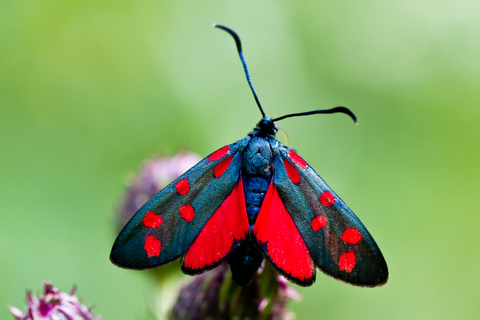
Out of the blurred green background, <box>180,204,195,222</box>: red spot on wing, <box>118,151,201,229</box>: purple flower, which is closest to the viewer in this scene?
<box>180,204,195,222</box>: red spot on wing

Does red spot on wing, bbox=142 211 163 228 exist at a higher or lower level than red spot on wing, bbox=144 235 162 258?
higher

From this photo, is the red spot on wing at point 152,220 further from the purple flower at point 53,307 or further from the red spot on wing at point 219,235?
the purple flower at point 53,307

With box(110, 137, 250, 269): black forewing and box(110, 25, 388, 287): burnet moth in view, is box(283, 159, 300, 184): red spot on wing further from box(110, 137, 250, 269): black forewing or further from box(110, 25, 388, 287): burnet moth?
box(110, 137, 250, 269): black forewing

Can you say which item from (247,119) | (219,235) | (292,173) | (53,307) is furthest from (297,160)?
(247,119)

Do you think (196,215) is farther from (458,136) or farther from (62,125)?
(458,136)

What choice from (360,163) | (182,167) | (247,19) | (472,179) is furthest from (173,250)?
(247,19)

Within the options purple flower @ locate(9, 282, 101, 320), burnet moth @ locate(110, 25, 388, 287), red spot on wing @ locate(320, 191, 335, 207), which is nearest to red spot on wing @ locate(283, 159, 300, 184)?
burnet moth @ locate(110, 25, 388, 287)

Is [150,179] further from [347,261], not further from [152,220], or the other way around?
[347,261]
